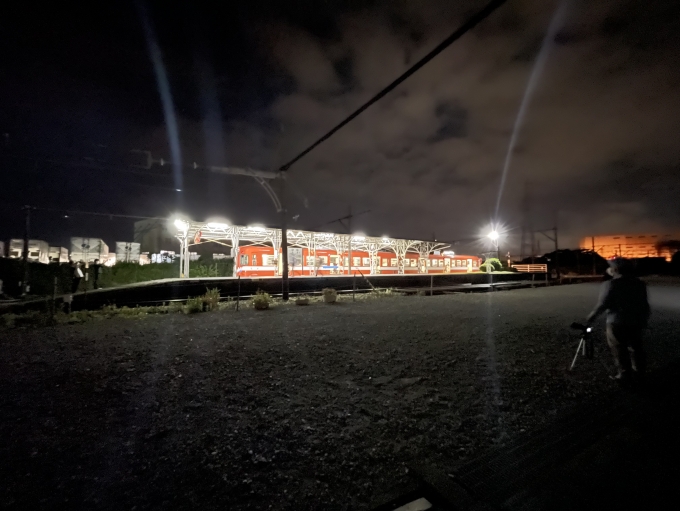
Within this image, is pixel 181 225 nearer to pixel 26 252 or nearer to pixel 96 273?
pixel 96 273

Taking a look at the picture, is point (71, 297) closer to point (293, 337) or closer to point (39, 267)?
point (293, 337)

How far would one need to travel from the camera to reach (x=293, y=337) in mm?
6332

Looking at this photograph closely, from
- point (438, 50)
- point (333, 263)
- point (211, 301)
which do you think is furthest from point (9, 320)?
point (333, 263)

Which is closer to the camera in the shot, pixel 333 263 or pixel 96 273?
pixel 96 273

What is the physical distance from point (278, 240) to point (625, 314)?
19731mm

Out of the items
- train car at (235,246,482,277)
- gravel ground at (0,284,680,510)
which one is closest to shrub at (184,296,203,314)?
gravel ground at (0,284,680,510)

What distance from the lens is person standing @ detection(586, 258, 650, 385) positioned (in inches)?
148

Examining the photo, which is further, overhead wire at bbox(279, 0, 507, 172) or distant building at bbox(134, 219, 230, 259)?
distant building at bbox(134, 219, 230, 259)

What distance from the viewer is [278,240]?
21.8m

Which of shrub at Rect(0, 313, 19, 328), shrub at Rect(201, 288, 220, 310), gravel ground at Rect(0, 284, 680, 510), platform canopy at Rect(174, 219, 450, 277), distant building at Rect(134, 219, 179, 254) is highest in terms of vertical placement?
distant building at Rect(134, 219, 179, 254)

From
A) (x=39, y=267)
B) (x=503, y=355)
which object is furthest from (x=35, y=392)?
(x=39, y=267)

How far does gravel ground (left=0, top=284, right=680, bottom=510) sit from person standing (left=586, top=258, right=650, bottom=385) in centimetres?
38

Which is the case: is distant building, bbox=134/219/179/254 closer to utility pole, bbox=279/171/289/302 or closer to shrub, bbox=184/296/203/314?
utility pole, bbox=279/171/289/302

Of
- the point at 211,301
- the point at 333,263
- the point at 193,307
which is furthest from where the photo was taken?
the point at 333,263
